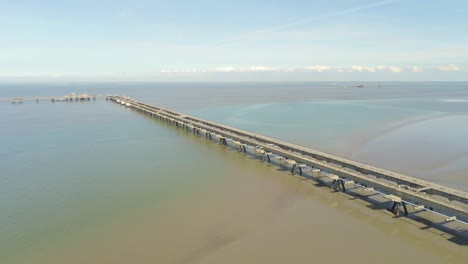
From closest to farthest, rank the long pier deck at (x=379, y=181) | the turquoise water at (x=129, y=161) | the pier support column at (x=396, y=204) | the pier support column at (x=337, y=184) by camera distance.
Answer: the long pier deck at (x=379, y=181) → the pier support column at (x=396, y=204) → the turquoise water at (x=129, y=161) → the pier support column at (x=337, y=184)

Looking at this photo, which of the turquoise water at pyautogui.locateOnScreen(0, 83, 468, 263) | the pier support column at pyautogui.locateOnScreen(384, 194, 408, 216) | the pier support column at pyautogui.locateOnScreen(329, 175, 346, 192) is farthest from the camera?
the pier support column at pyautogui.locateOnScreen(329, 175, 346, 192)

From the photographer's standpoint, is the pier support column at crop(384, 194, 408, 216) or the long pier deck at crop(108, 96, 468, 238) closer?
the long pier deck at crop(108, 96, 468, 238)

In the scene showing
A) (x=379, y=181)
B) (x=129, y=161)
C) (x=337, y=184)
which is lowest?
(x=129, y=161)

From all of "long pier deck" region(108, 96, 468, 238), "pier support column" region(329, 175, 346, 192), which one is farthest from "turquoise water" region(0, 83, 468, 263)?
"pier support column" region(329, 175, 346, 192)

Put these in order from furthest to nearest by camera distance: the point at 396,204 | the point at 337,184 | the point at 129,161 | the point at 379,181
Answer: the point at 129,161
the point at 337,184
the point at 379,181
the point at 396,204

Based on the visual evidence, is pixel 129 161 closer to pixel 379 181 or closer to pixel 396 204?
pixel 379 181

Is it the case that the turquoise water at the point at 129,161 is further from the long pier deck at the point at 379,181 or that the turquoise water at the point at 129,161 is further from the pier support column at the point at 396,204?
the pier support column at the point at 396,204

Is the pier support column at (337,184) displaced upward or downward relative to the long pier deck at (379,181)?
downward

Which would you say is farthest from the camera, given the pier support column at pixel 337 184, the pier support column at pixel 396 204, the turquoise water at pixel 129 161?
the pier support column at pixel 337 184

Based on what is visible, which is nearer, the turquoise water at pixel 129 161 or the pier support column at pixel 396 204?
the pier support column at pixel 396 204

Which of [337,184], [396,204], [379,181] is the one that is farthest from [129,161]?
[396,204]

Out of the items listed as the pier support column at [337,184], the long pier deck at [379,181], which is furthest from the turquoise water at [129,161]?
the pier support column at [337,184]

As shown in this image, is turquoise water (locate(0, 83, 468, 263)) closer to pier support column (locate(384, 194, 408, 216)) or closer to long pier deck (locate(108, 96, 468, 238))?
long pier deck (locate(108, 96, 468, 238))

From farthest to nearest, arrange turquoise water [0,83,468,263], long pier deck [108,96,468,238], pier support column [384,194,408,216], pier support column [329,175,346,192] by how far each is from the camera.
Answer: pier support column [329,175,346,192] → turquoise water [0,83,468,263] → pier support column [384,194,408,216] → long pier deck [108,96,468,238]
